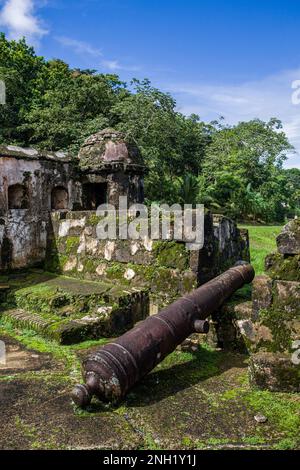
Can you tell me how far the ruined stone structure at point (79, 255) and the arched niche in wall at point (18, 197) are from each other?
0.06 feet

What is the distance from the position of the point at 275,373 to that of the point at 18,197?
6130 mm

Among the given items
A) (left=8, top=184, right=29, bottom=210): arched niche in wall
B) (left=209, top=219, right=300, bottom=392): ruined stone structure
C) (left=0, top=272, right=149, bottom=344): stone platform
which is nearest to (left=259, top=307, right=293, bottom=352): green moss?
(left=209, top=219, right=300, bottom=392): ruined stone structure

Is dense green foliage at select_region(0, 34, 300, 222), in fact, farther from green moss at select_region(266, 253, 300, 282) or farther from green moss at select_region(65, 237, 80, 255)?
green moss at select_region(266, 253, 300, 282)

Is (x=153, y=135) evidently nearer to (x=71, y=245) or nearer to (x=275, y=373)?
(x=71, y=245)

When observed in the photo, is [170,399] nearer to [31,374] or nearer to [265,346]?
[265,346]

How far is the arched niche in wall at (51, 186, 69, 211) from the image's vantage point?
28.5 feet

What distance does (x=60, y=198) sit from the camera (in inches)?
350

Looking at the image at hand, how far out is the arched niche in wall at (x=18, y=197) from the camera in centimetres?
782

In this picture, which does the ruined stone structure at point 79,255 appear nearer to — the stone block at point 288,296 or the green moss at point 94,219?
the green moss at point 94,219

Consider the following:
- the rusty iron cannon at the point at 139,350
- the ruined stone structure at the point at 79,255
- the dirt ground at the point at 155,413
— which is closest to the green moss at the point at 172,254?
the ruined stone structure at the point at 79,255

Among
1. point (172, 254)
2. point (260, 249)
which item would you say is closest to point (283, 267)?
point (172, 254)

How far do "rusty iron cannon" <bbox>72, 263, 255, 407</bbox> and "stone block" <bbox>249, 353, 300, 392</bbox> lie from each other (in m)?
0.62
